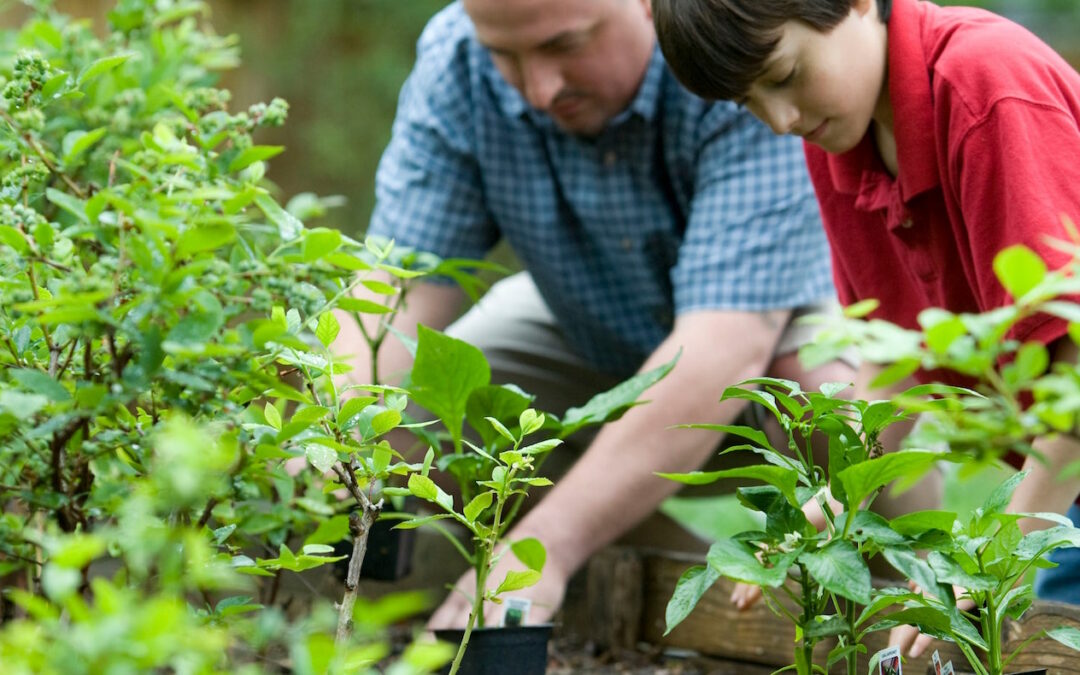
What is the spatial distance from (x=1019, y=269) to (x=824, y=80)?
0.92 metres

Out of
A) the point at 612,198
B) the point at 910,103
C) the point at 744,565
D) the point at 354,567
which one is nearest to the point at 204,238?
the point at 354,567

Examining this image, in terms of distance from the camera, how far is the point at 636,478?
1.73 m

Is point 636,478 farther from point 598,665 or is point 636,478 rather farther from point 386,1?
point 386,1

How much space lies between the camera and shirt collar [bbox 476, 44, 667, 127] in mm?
1993

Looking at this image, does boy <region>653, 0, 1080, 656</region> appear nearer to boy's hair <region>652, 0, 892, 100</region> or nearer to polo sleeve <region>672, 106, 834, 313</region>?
boy's hair <region>652, 0, 892, 100</region>

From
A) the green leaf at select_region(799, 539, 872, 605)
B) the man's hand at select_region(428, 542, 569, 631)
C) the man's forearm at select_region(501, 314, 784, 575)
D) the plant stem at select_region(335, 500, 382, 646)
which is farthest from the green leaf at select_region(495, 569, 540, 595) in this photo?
the man's forearm at select_region(501, 314, 784, 575)

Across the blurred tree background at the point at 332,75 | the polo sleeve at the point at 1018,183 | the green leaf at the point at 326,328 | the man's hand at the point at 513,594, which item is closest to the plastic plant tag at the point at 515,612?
the man's hand at the point at 513,594

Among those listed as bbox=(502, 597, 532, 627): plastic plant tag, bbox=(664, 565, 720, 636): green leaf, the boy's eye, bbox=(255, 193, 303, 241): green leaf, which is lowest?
bbox=(502, 597, 532, 627): plastic plant tag

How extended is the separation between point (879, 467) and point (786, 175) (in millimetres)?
1246

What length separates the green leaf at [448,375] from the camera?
1.04 meters

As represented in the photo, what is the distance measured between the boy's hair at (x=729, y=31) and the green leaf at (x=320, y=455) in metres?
0.73

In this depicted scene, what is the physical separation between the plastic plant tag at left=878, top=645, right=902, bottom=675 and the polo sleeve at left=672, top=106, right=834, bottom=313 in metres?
0.95

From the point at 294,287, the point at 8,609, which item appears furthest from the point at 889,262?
the point at 8,609

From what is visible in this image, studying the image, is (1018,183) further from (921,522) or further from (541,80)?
(541,80)
